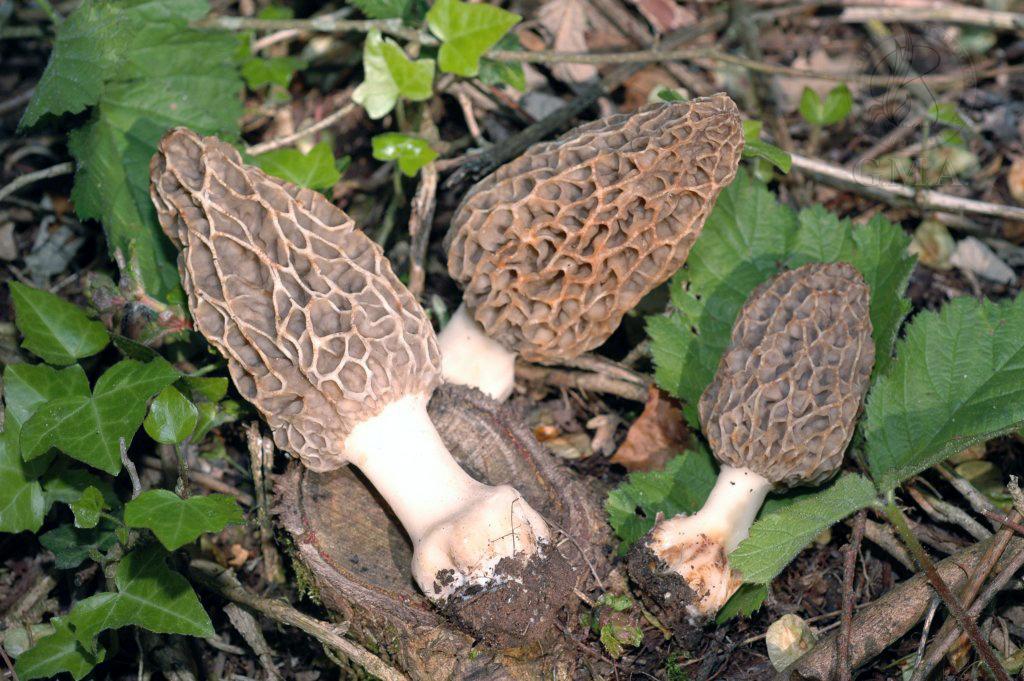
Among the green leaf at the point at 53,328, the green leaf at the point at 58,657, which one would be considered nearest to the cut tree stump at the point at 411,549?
the green leaf at the point at 58,657

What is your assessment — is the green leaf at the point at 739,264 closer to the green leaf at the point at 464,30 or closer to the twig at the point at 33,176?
the green leaf at the point at 464,30

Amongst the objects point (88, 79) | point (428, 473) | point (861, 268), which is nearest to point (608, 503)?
point (428, 473)

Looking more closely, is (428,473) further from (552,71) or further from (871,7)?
(871,7)

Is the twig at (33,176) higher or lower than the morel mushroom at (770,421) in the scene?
higher

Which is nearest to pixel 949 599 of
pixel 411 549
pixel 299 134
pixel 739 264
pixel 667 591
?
pixel 667 591

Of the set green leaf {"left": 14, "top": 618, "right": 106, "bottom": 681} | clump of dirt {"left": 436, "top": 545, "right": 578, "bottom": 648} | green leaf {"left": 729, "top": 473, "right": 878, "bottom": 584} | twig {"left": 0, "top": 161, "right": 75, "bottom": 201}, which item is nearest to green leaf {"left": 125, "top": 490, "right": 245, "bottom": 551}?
green leaf {"left": 14, "top": 618, "right": 106, "bottom": 681}

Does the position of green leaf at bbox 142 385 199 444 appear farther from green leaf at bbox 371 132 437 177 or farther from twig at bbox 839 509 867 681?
twig at bbox 839 509 867 681
